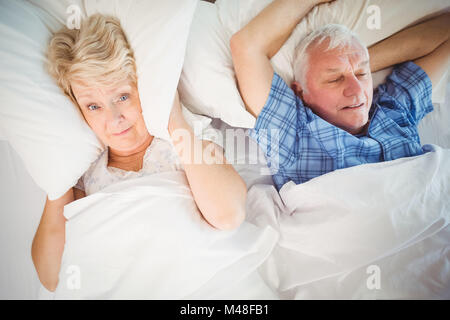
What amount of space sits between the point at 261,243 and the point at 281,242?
8 centimetres

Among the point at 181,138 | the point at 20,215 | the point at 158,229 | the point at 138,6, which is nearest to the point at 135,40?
the point at 138,6

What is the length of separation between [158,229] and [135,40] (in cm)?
49

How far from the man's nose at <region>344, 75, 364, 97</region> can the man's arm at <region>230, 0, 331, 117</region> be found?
0.22 metres

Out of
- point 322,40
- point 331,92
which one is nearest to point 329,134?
point 331,92

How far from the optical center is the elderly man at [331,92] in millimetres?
719

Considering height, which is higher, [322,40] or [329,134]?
[322,40]

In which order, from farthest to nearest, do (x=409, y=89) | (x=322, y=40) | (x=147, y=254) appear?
(x=409, y=89)
(x=322, y=40)
(x=147, y=254)

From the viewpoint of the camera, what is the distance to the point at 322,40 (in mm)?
728

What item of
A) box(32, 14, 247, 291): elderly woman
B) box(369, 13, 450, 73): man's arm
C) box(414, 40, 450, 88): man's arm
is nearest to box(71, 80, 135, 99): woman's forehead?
box(32, 14, 247, 291): elderly woman

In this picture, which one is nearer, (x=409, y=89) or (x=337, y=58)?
(x=337, y=58)

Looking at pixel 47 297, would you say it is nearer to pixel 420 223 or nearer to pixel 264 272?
pixel 264 272

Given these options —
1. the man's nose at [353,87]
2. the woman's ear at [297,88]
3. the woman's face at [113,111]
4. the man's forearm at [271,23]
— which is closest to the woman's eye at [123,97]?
the woman's face at [113,111]

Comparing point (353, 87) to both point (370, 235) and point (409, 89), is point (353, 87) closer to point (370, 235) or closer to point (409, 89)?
point (409, 89)

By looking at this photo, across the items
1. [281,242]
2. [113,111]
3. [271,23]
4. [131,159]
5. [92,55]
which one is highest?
[271,23]
